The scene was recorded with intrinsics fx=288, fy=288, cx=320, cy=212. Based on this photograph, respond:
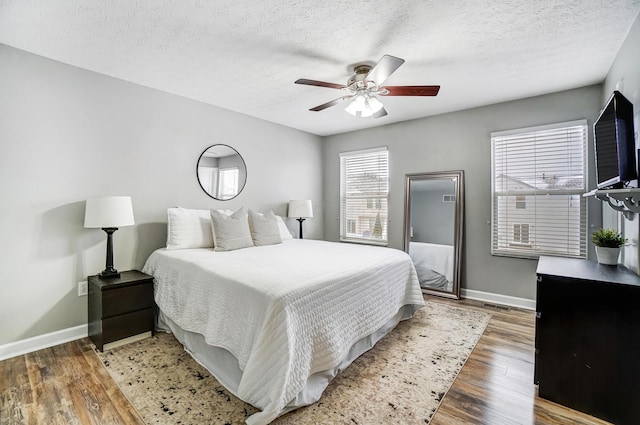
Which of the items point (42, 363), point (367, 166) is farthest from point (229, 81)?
point (42, 363)

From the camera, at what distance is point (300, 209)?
4527 mm

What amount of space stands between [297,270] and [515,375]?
175cm

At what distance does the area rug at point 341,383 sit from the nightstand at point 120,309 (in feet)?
0.36

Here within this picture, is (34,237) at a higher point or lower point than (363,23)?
lower

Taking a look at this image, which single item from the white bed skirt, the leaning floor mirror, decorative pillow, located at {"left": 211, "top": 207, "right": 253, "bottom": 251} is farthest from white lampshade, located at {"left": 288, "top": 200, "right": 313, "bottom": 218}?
the white bed skirt

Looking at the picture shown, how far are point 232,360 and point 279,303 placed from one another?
652 millimetres

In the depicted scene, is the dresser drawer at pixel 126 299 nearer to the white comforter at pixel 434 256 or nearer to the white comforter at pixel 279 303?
the white comforter at pixel 279 303

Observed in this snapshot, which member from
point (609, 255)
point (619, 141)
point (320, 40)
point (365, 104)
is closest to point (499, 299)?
point (609, 255)

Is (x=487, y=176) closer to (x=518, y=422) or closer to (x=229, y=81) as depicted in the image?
(x=518, y=422)

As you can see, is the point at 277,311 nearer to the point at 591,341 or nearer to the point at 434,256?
the point at 591,341

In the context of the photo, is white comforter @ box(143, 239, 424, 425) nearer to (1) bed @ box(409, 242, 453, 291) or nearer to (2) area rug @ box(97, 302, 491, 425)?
(2) area rug @ box(97, 302, 491, 425)

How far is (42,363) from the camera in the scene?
224 centimetres

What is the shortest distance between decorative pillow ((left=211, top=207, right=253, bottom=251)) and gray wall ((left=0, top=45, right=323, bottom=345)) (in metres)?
0.65

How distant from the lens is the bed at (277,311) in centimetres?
161
